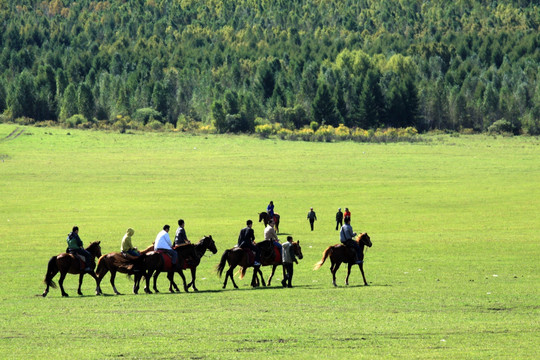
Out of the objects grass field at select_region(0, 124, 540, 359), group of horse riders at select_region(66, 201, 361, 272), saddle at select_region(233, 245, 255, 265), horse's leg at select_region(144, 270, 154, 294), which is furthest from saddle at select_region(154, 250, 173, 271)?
saddle at select_region(233, 245, 255, 265)

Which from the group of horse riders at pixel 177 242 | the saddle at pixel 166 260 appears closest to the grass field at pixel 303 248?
the saddle at pixel 166 260

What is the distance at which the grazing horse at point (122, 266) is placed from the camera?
87.3 ft

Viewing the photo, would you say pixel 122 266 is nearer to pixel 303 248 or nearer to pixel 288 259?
pixel 288 259

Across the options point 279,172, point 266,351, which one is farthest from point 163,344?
point 279,172

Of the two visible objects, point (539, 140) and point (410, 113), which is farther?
point (410, 113)

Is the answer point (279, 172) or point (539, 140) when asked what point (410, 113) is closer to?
point (539, 140)

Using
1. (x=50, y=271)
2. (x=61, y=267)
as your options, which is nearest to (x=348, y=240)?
(x=61, y=267)

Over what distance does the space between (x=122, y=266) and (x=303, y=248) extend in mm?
14837

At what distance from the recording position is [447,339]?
18.2m

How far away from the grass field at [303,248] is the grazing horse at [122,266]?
0.87 metres

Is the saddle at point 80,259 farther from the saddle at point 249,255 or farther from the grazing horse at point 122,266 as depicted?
the saddle at point 249,255

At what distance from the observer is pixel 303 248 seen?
4016 centimetres

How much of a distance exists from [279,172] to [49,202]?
109 ft

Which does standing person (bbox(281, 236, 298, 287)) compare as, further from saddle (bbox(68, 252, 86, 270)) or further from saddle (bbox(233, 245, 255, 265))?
saddle (bbox(68, 252, 86, 270))
